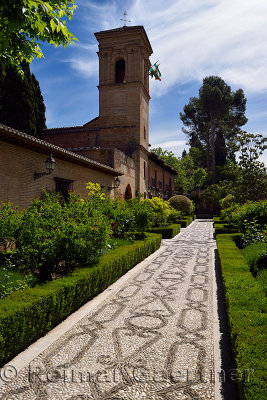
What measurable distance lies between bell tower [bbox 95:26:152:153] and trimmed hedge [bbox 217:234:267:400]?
1804 cm

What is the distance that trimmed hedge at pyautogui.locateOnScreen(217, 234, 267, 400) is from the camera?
2160 millimetres

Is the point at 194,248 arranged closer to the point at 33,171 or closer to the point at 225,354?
the point at 33,171

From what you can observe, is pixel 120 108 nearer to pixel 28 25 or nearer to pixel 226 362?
pixel 28 25

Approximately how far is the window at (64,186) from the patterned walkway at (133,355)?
6.52 m

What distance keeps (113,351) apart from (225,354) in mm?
1281

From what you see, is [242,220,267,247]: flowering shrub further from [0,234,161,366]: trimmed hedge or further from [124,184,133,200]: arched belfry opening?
[124,184,133,200]: arched belfry opening

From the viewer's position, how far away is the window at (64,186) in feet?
36.4

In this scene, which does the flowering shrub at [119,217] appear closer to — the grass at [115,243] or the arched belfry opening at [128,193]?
the grass at [115,243]

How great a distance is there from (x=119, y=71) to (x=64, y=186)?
15888mm

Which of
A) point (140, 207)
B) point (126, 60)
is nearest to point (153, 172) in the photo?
point (126, 60)

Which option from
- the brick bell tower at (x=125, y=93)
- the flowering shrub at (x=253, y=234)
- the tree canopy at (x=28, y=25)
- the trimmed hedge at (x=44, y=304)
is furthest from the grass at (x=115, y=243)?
the brick bell tower at (x=125, y=93)

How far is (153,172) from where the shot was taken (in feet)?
92.0

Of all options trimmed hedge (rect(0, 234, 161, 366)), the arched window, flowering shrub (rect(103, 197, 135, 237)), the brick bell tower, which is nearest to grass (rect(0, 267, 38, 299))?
trimmed hedge (rect(0, 234, 161, 366))

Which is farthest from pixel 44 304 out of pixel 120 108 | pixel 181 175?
pixel 181 175
